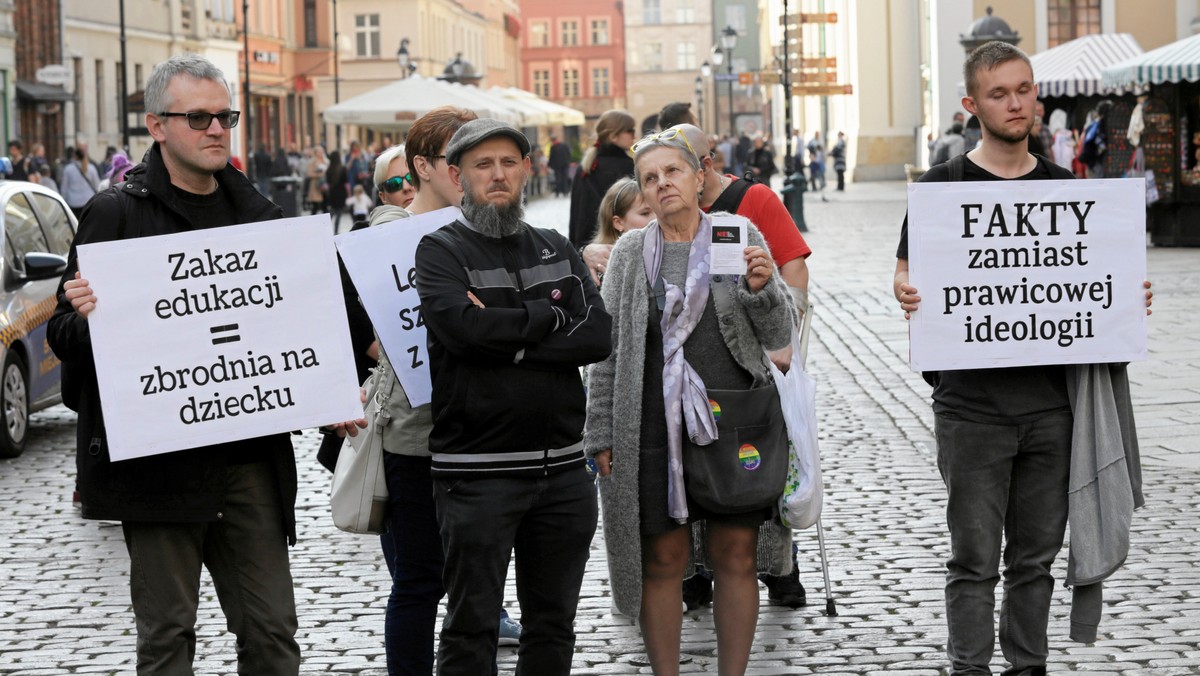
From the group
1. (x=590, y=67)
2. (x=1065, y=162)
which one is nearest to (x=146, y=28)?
(x=1065, y=162)

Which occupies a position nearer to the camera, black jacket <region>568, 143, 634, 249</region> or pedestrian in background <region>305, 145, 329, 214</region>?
black jacket <region>568, 143, 634, 249</region>

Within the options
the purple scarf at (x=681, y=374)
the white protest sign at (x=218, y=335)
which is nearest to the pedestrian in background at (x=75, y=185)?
the purple scarf at (x=681, y=374)

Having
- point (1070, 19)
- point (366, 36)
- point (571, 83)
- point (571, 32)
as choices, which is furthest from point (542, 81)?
point (1070, 19)

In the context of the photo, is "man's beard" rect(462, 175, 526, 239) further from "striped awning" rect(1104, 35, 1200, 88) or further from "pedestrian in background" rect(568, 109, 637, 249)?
"striped awning" rect(1104, 35, 1200, 88)

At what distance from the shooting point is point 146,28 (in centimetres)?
5069

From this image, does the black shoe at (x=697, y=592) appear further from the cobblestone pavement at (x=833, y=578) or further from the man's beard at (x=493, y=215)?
the man's beard at (x=493, y=215)

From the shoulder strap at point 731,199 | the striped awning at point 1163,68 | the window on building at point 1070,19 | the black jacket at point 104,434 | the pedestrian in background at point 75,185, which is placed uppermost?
the window on building at point 1070,19

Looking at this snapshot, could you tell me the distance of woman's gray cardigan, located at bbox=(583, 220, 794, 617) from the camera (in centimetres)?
527

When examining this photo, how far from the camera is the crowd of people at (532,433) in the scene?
449 cm

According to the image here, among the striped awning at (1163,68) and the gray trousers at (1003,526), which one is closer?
the gray trousers at (1003,526)

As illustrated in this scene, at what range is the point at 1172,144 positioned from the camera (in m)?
23.7

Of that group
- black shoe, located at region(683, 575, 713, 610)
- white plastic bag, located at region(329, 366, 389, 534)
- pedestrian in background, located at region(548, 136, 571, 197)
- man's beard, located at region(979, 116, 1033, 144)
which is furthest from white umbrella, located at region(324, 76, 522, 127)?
man's beard, located at region(979, 116, 1033, 144)

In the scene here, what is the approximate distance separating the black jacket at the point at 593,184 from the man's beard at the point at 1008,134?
4654 mm

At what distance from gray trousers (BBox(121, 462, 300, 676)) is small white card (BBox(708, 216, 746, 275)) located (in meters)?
1.43
